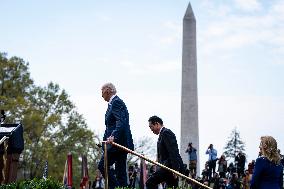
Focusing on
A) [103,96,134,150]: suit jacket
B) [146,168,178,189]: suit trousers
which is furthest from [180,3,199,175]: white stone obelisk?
[146,168,178,189]: suit trousers

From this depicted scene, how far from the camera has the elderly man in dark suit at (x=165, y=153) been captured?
8.79m

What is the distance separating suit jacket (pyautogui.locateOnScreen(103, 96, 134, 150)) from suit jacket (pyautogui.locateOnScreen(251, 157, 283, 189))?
9.51 feet

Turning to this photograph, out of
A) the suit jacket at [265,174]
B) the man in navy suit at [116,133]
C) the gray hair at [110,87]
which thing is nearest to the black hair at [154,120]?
the man in navy suit at [116,133]

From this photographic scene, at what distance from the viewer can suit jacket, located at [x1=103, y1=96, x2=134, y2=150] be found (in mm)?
8977

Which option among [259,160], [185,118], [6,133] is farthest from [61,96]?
[259,160]

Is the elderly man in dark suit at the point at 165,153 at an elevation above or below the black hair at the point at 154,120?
below

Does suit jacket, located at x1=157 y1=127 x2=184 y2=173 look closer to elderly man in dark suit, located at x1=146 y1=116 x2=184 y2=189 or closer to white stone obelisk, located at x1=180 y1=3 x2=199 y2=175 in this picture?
elderly man in dark suit, located at x1=146 y1=116 x2=184 y2=189

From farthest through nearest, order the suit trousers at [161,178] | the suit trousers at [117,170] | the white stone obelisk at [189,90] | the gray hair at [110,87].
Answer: the white stone obelisk at [189,90]
the gray hair at [110,87]
the suit trousers at [117,170]
the suit trousers at [161,178]

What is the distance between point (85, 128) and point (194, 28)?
1492cm

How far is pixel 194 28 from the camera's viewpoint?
1430 inches

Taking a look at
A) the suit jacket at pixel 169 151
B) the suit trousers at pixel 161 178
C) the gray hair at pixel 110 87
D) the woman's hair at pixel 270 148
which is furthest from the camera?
the gray hair at pixel 110 87

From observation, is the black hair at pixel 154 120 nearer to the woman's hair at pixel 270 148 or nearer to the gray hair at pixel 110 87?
the gray hair at pixel 110 87

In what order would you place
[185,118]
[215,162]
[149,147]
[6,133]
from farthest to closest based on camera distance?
[149,147] < [185,118] < [215,162] < [6,133]

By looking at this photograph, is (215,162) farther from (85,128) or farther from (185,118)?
(85,128)
